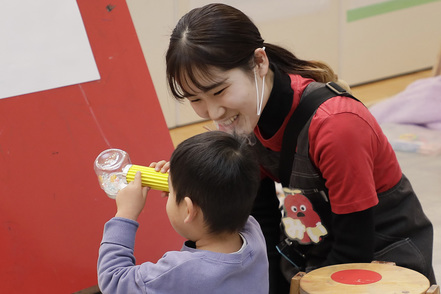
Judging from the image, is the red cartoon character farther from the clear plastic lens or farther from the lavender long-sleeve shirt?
the clear plastic lens

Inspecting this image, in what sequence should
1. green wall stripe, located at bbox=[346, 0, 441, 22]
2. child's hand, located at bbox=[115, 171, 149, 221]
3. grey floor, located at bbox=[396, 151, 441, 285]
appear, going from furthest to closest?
green wall stripe, located at bbox=[346, 0, 441, 22]
grey floor, located at bbox=[396, 151, 441, 285]
child's hand, located at bbox=[115, 171, 149, 221]

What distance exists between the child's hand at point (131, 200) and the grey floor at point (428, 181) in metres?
1.02

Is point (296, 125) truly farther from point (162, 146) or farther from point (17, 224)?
point (17, 224)

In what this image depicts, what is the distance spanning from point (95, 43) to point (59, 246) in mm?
480

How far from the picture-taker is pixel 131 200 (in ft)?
3.72

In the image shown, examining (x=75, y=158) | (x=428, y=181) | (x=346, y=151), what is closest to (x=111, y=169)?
(x=75, y=158)

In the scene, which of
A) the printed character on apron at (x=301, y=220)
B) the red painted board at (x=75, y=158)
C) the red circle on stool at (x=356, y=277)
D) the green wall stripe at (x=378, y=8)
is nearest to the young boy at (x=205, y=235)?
the red circle on stool at (x=356, y=277)

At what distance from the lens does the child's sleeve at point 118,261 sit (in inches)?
39.7

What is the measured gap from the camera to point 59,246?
146 cm

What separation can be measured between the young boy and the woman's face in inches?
5.3

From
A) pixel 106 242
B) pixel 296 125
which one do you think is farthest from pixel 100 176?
pixel 296 125

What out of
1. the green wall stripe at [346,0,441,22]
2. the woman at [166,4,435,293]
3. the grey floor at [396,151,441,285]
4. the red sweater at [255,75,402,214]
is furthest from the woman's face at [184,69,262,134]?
the green wall stripe at [346,0,441,22]

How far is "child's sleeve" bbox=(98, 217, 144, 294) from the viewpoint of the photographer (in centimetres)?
101

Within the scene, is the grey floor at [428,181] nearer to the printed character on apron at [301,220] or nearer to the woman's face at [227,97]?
the printed character on apron at [301,220]
